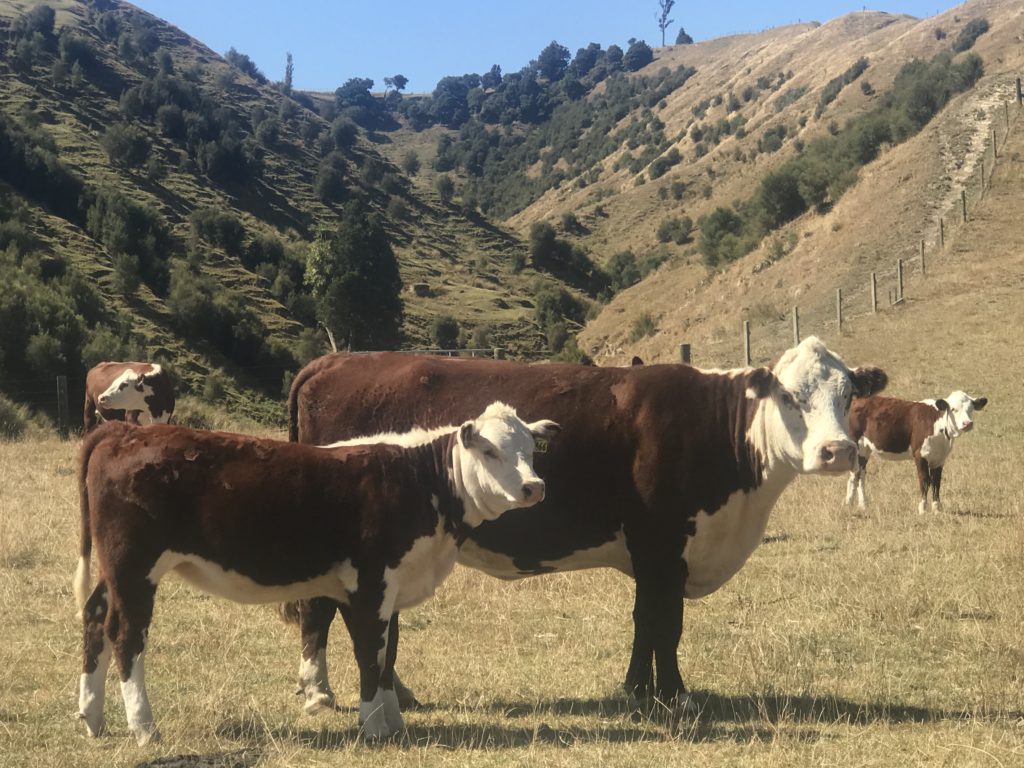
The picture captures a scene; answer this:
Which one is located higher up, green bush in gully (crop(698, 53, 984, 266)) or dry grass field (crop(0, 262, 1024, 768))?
green bush in gully (crop(698, 53, 984, 266))

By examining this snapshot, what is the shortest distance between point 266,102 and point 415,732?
122m

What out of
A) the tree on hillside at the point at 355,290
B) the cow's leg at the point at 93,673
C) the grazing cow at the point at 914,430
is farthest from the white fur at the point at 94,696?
the tree on hillside at the point at 355,290

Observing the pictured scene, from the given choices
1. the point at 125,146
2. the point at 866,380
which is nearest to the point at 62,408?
the point at 866,380

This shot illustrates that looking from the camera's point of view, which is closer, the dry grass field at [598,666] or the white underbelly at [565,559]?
the dry grass field at [598,666]

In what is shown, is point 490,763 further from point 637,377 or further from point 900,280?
point 900,280

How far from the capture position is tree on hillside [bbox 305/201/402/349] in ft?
173

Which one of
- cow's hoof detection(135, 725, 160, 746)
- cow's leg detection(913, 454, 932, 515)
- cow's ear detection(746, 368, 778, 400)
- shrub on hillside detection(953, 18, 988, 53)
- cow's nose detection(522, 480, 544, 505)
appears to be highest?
shrub on hillside detection(953, 18, 988, 53)

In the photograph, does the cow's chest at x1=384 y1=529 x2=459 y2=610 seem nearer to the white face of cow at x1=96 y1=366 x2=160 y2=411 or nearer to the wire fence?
the white face of cow at x1=96 y1=366 x2=160 y2=411

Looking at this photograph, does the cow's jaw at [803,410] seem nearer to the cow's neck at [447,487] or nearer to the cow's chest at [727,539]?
the cow's chest at [727,539]

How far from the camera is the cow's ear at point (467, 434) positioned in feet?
19.0

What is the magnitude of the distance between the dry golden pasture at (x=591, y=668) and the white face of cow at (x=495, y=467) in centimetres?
122

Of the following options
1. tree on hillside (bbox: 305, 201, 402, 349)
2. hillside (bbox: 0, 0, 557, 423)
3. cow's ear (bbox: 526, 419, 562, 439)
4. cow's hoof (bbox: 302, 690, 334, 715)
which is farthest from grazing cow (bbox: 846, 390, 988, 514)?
tree on hillside (bbox: 305, 201, 402, 349)

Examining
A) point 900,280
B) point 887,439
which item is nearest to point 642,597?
point 887,439

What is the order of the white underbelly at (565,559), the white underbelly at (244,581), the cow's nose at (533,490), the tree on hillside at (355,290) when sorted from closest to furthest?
the white underbelly at (244,581), the cow's nose at (533,490), the white underbelly at (565,559), the tree on hillside at (355,290)
